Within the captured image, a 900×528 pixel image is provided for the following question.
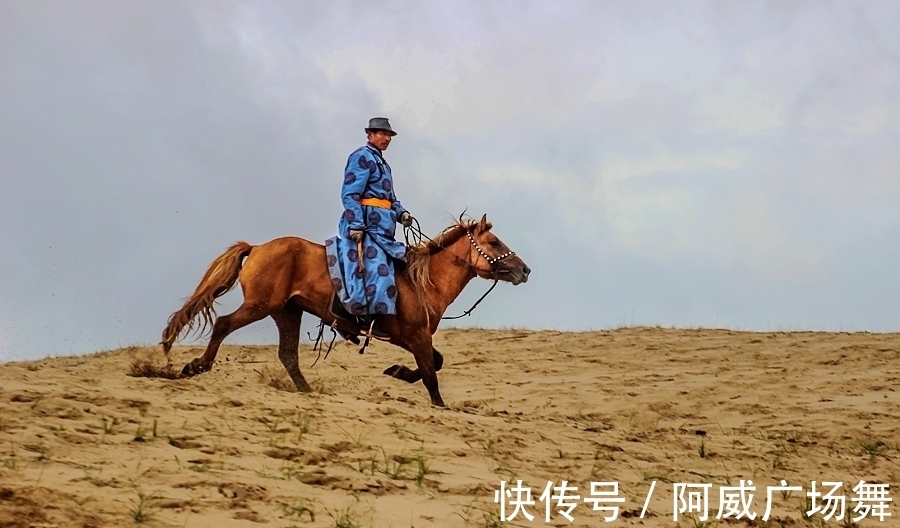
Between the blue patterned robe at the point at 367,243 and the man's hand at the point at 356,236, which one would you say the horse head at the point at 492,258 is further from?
the man's hand at the point at 356,236

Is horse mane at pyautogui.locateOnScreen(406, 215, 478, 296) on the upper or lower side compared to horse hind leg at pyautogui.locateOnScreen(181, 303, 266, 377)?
upper

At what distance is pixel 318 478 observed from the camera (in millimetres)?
5617

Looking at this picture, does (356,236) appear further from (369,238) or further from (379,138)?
(379,138)

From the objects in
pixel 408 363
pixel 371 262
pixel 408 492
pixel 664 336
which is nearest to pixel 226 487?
pixel 408 492

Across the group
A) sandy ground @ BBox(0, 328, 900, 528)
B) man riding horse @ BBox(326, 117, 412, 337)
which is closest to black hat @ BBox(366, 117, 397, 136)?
man riding horse @ BBox(326, 117, 412, 337)

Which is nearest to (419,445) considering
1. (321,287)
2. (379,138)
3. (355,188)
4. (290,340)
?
(321,287)

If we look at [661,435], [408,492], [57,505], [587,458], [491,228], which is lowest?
[57,505]

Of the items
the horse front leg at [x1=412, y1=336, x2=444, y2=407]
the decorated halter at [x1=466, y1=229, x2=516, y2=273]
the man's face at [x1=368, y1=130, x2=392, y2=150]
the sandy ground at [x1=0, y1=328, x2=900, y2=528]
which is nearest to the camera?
the sandy ground at [x1=0, y1=328, x2=900, y2=528]

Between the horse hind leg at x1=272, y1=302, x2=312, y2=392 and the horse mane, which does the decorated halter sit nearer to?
the horse mane

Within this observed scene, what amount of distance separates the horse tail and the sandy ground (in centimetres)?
72

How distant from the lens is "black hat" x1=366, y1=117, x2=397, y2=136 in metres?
9.17

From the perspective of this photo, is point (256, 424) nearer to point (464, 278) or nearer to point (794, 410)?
point (464, 278)

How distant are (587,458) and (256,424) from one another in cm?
217

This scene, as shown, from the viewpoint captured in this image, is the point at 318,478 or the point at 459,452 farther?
the point at 459,452
